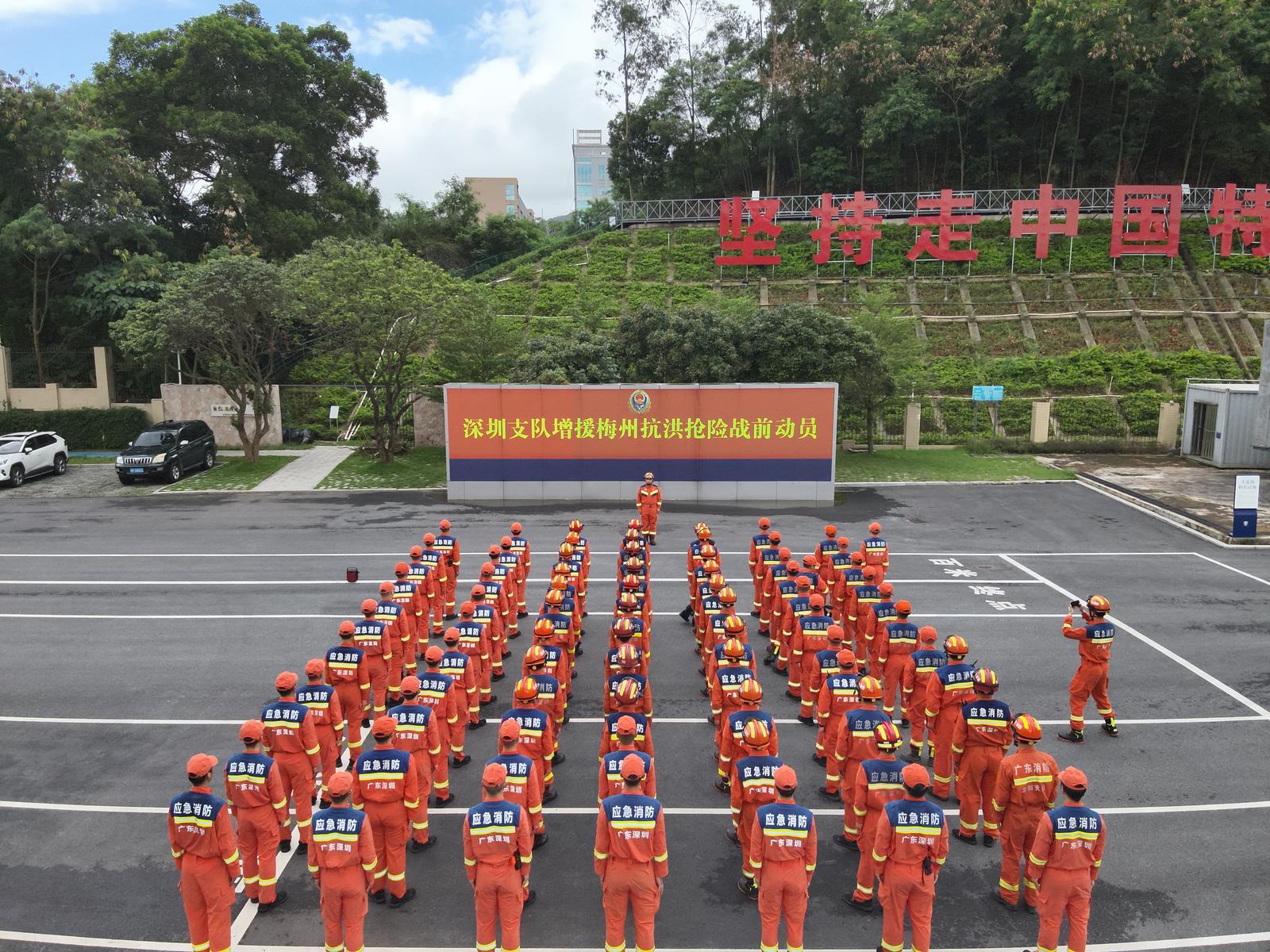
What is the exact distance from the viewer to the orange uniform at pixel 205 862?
6387 mm

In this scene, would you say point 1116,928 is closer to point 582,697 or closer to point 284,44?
point 582,697

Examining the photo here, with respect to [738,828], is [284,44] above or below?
above

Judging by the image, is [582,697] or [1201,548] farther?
[1201,548]

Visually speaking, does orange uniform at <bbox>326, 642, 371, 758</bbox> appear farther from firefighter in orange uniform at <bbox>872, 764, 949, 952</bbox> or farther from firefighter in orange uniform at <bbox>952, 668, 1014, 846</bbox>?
firefighter in orange uniform at <bbox>952, 668, 1014, 846</bbox>

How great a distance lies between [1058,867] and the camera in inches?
249

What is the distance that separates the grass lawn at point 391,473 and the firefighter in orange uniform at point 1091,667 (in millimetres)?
19793

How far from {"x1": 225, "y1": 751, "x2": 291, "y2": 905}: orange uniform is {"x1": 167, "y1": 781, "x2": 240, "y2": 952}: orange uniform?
534 mm

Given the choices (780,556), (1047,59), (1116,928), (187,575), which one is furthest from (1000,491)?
(1047,59)

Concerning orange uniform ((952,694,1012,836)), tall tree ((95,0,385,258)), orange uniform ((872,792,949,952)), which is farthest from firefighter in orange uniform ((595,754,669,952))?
tall tree ((95,0,385,258))

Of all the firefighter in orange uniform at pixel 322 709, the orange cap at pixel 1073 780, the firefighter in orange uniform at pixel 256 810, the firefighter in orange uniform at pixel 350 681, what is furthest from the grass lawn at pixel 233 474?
the orange cap at pixel 1073 780

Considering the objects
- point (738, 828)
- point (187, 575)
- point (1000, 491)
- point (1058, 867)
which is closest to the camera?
point (1058, 867)

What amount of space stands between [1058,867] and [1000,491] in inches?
816

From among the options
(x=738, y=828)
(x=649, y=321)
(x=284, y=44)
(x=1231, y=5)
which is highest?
(x=1231, y=5)

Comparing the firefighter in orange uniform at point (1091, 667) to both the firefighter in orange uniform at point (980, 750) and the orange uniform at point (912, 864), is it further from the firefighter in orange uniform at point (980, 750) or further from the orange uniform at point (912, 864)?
the orange uniform at point (912, 864)
